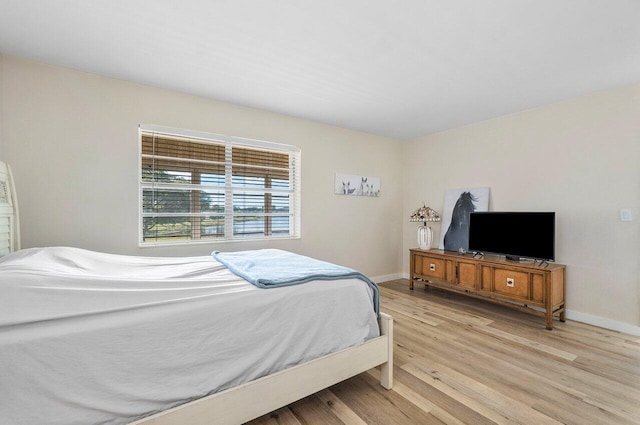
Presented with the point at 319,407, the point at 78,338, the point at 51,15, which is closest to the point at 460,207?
the point at 319,407

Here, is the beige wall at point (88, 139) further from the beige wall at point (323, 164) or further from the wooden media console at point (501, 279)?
the wooden media console at point (501, 279)

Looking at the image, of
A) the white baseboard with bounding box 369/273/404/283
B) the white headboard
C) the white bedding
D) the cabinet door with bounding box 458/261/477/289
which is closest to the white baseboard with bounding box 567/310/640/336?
the cabinet door with bounding box 458/261/477/289

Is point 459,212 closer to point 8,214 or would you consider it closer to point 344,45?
point 344,45

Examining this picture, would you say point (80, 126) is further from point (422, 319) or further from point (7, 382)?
point (422, 319)

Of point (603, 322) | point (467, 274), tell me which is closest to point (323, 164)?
point (467, 274)

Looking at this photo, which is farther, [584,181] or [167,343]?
[584,181]

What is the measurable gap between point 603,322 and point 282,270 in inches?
133

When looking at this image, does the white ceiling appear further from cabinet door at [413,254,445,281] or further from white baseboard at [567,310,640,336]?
white baseboard at [567,310,640,336]

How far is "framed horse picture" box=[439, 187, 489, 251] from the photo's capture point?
4.00 m

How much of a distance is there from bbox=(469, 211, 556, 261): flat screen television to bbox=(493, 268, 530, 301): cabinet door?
9.4 inches

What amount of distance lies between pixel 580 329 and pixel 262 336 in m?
3.29

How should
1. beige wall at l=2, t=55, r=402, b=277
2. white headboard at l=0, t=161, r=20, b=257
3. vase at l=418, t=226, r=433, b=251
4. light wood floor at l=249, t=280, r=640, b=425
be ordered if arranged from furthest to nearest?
vase at l=418, t=226, r=433, b=251
beige wall at l=2, t=55, r=402, b=277
white headboard at l=0, t=161, r=20, b=257
light wood floor at l=249, t=280, r=640, b=425

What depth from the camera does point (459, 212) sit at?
420cm

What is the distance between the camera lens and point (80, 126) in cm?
262
